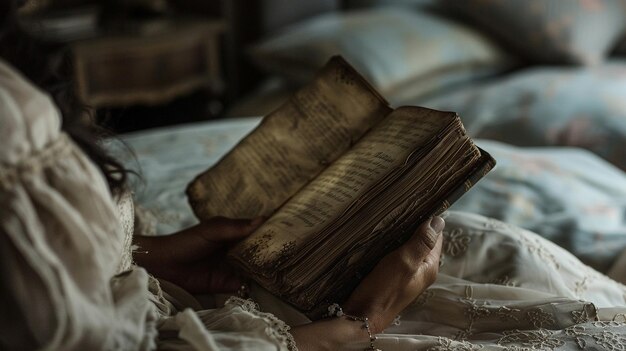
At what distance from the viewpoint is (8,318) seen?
0.56 metres

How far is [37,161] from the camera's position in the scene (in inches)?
22.3

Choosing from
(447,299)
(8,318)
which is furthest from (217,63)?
(8,318)

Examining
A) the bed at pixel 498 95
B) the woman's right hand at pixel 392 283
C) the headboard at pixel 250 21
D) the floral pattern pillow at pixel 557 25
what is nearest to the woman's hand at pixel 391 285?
the woman's right hand at pixel 392 283

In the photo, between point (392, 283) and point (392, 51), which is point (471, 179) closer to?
point (392, 283)

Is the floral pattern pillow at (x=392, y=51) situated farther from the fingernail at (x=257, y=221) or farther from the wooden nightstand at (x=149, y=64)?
the fingernail at (x=257, y=221)

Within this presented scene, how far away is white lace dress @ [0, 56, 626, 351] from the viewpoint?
0.55 meters

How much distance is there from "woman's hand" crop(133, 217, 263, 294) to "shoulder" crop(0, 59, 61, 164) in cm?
40

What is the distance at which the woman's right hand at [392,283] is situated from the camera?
2.71 feet

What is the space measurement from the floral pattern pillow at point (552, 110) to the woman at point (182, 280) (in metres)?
0.79

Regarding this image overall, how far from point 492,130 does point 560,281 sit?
902 millimetres

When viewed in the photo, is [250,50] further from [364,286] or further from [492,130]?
[364,286]

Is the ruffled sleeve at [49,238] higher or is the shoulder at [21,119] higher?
the shoulder at [21,119]

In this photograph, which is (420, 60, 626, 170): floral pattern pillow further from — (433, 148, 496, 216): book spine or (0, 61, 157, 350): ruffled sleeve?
(0, 61, 157, 350): ruffled sleeve

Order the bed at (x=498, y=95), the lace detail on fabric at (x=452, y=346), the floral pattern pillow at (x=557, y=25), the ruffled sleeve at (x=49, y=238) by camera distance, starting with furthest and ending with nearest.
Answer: the floral pattern pillow at (x=557, y=25), the bed at (x=498, y=95), the lace detail on fabric at (x=452, y=346), the ruffled sleeve at (x=49, y=238)
